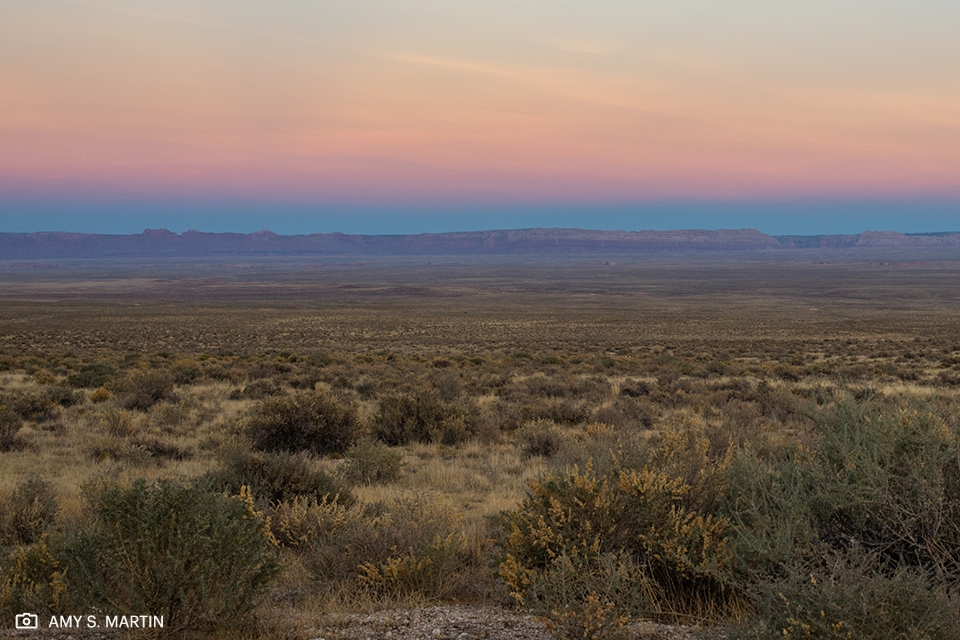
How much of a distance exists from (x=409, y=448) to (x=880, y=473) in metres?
8.42

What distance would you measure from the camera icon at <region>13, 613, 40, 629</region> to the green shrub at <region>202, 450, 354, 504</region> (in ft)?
8.20

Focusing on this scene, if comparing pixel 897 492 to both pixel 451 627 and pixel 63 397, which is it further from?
pixel 63 397

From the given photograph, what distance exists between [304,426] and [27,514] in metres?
5.02

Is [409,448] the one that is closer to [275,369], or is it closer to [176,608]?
[176,608]

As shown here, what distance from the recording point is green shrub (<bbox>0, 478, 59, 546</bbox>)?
601cm

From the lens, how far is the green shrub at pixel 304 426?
36.4ft

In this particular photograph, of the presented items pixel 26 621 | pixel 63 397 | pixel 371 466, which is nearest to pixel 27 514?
pixel 26 621

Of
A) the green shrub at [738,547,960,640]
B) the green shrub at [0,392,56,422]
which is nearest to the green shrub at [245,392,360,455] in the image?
the green shrub at [0,392,56,422]

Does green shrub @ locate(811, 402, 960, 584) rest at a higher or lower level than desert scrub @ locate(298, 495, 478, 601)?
higher

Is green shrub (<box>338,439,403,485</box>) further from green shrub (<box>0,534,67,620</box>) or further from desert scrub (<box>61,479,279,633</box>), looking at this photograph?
desert scrub (<box>61,479,279,633</box>)

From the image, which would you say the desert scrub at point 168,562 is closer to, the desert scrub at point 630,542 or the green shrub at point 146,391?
the desert scrub at point 630,542

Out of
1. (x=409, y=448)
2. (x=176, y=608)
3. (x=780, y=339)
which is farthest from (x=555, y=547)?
(x=780, y=339)

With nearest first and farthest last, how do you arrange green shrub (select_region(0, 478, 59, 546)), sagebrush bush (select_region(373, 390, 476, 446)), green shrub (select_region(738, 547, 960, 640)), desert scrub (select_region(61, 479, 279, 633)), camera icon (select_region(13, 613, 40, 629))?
green shrub (select_region(738, 547, 960, 640)), desert scrub (select_region(61, 479, 279, 633)), camera icon (select_region(13, 613, 40, 629)), green shrub (select_region(0, 478, 59, 546)), sagebrush bush (select_region(373, 390, 476, 446))

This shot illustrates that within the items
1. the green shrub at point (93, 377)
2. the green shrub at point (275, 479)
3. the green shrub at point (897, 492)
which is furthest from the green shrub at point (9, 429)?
the green shrub at point (897, 492)
